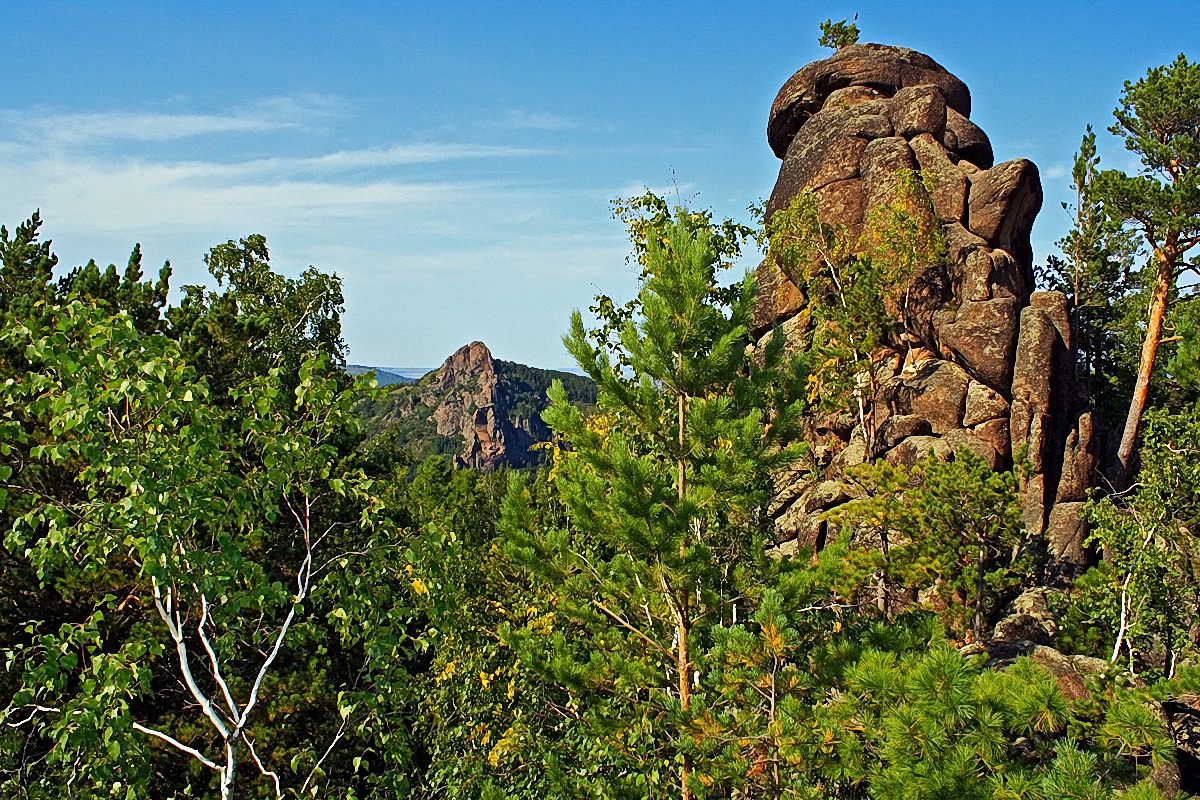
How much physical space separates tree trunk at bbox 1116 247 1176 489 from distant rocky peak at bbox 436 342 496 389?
170651 millimetres

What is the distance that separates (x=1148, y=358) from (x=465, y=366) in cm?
17730

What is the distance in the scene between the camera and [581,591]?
35.6 feet

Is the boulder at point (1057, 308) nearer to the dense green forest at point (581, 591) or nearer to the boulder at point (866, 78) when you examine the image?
the dense green forest at point (581, 591)

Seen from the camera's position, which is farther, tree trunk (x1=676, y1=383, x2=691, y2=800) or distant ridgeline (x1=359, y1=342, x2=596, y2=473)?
distant ridgeline (x1=359, y1=342, x2=596, y2=473)

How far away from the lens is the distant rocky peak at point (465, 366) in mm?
191625

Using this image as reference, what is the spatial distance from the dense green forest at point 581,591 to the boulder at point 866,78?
920cm

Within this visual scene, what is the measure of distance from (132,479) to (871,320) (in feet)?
70.1

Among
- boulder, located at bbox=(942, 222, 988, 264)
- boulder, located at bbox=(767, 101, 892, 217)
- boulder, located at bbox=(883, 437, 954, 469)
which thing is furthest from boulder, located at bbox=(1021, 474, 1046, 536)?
boulder, located at bbox=(767, 101, 892, 217)

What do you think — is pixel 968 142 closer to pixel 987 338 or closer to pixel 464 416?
pixel 987 338

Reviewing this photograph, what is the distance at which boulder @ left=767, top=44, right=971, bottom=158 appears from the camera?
102ft

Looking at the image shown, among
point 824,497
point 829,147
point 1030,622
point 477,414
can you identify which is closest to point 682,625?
point 1030,622

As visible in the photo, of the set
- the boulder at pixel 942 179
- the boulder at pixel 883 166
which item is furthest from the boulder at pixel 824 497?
the boulder at pixel 883 166

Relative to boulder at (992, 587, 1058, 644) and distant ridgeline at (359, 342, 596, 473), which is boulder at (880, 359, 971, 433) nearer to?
boulder at (992, 587, 1058, 644)

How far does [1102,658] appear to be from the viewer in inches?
587
